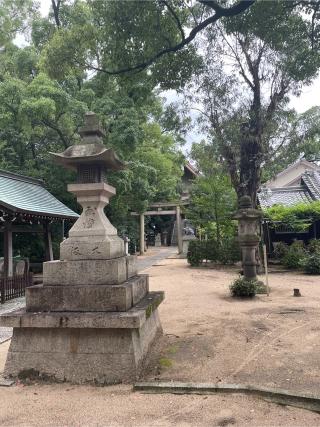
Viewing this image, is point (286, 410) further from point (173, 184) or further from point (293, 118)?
point (173, 184)

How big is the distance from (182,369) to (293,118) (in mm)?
14167

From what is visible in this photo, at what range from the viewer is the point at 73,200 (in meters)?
19.7

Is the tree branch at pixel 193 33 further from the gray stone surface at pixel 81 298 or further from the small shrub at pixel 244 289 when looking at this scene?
the small shrub at pixel 244 289

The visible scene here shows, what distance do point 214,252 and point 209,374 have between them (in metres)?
15.4

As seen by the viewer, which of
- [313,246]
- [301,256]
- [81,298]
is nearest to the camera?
[81,298]

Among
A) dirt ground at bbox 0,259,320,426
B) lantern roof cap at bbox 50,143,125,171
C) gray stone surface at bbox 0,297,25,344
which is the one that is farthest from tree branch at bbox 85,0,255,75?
gray stone surface at bbox 0,297,25,344

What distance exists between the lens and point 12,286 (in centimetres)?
1166

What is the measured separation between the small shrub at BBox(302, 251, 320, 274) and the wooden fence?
1153 centimetres

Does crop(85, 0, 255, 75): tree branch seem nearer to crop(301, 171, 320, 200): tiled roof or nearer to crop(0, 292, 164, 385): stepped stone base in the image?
crop(0, 292, 164, 385): stepped stone base

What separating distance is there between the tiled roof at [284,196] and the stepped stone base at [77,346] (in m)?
18.0

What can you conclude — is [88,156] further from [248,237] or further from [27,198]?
[27,198]

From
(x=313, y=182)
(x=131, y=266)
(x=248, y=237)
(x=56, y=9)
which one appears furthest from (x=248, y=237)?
(x=56, y=9)

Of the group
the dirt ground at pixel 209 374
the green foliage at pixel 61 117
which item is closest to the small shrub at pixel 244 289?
the dirt ground at pixel 209 374

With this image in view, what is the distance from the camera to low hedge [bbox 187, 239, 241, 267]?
19.6 meters
